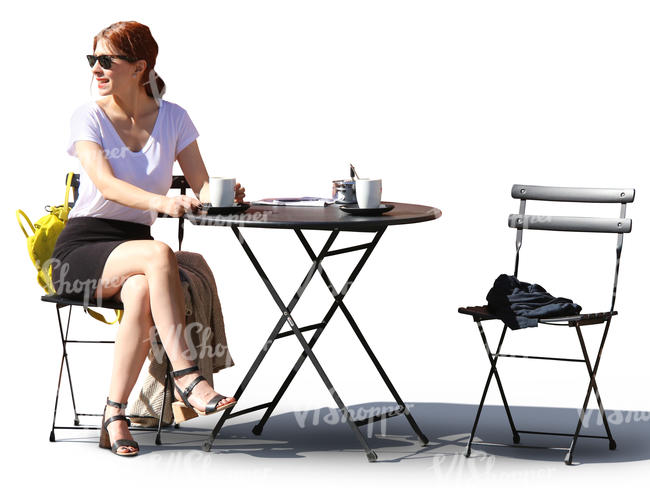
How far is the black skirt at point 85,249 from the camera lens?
237 inches

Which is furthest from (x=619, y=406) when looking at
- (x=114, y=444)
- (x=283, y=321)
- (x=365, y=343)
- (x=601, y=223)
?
(x=114, y=444)

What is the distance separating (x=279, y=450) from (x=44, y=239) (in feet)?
4.91

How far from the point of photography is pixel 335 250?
19.5 ft

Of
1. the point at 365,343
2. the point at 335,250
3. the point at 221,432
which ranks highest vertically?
the point at 335,250

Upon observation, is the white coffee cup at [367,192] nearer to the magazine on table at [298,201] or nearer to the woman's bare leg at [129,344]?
the magazine on table at [298,201]

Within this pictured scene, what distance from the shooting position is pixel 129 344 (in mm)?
5891

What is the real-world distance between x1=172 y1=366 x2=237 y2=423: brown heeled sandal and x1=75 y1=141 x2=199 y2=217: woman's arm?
27.0 inches

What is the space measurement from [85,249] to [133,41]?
982 mm

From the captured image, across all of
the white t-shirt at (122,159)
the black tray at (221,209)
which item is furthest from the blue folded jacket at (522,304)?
the white t-shirt at (122,159)

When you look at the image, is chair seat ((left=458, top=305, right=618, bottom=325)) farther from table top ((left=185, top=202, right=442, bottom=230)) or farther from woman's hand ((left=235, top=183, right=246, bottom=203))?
woman's hand ((left=235, top=183, right=246, bottom=203))

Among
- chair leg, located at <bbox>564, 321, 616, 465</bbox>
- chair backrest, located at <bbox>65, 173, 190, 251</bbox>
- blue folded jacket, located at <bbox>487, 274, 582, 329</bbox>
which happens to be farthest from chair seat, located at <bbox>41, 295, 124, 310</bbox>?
chair leg, located at <bbox>564, 321, 616, 465</bbox>

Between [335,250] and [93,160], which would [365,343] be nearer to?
[335,250]

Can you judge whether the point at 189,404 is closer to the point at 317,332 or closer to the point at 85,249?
the point at 317,332

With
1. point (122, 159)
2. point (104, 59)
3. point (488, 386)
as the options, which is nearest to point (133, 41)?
point (104, 59)
